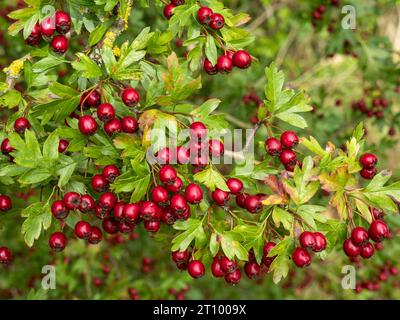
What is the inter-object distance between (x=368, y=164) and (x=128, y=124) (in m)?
1.01

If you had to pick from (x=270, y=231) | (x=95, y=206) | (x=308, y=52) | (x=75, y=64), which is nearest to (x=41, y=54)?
(x=75, y=64)

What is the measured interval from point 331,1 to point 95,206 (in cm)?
271

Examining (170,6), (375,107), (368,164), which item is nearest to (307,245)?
(368,164)

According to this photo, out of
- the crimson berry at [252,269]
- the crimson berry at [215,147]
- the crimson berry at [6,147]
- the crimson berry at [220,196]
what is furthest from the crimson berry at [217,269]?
the crimson berry at [6,147]

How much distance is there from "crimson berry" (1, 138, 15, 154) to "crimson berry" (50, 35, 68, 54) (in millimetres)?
446

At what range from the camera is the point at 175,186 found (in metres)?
1.88

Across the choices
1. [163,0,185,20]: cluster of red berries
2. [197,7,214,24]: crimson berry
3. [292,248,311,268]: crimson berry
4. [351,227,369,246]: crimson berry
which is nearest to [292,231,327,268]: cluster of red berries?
[292,248,311,268]: crimson berry

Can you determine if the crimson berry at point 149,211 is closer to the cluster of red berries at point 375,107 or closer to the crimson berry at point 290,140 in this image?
the crimson berry at point 290,140

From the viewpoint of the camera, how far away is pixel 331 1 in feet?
12.6

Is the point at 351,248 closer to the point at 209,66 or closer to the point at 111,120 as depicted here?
the point at 209,66

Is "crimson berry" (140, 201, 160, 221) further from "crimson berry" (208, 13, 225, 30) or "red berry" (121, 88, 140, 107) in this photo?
"crimson berry" (208, 13, 225, 30)

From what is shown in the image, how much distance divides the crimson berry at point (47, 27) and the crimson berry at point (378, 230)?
157 cm
